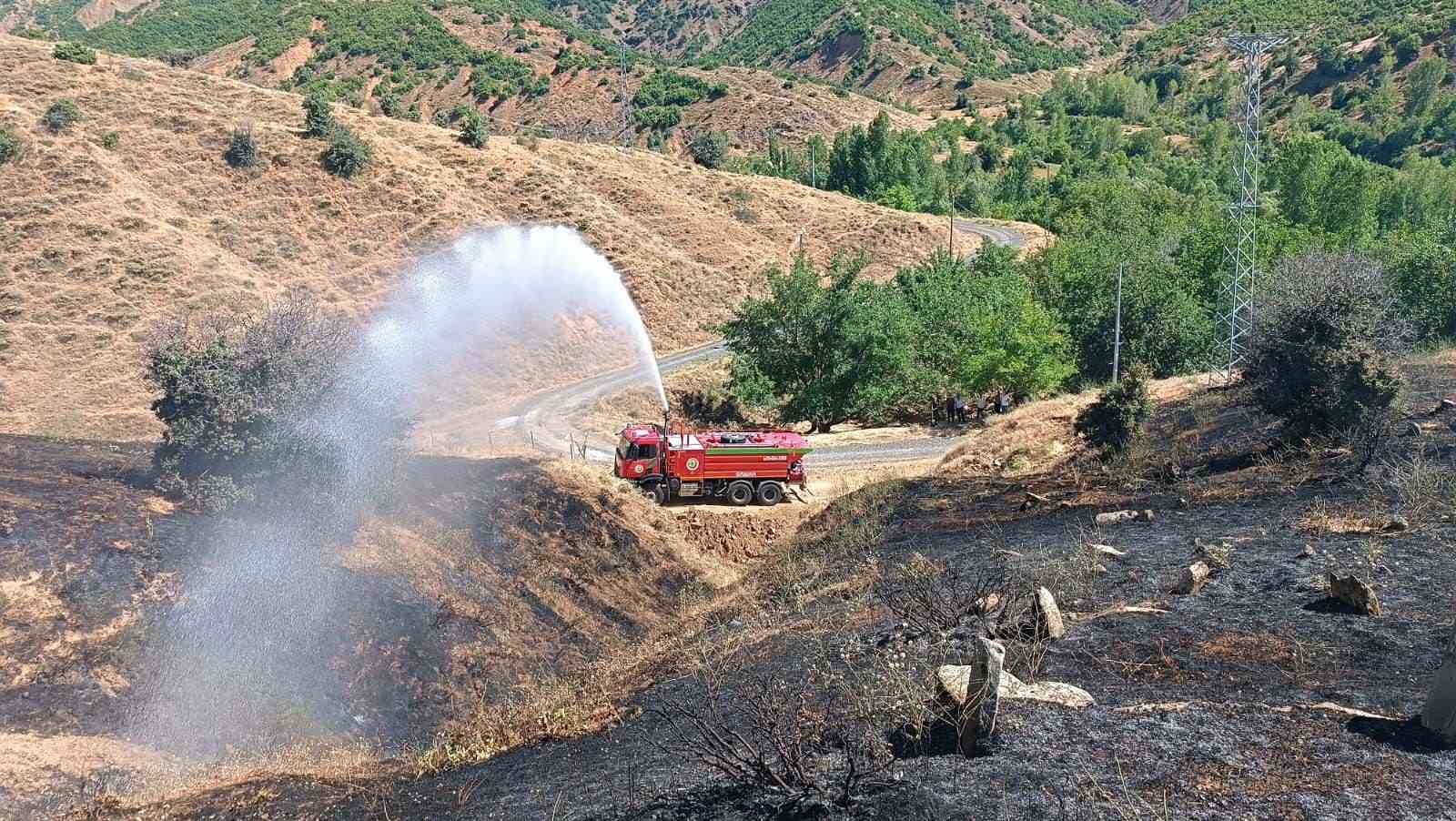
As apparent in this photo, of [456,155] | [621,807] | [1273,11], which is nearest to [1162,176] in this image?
[456,155]

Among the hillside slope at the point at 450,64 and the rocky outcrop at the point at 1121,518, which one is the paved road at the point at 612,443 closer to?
the rocky outcrop at the point at 1121,518

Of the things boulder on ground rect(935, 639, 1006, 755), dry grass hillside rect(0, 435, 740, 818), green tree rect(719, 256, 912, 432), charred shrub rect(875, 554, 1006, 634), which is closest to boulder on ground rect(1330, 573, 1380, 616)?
charred shrub rect(875, 554, 1006, 634)

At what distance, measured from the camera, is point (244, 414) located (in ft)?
75.5

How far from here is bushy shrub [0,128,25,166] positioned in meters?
49.4

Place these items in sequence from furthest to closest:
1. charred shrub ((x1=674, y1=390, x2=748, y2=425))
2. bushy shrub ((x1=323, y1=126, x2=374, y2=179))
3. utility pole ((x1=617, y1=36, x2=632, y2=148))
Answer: utility pole ((x1=617, y1=36, x2=632, y2=148)), bushy shrub ((x1=323, y1=126, x2=374, y2=179)), charred shrub ((x1=674, y1=390, x2=748, y2=425))

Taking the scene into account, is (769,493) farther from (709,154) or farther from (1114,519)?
(709,154)

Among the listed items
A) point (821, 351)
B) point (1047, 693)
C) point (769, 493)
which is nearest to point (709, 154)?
point (821, 351)

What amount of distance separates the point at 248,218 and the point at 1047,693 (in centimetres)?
5361

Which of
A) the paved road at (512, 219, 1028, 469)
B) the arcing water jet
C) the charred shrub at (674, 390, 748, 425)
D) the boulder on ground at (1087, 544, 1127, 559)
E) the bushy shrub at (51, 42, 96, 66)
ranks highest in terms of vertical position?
the bushy shrub at (51, 42, 96, 66)

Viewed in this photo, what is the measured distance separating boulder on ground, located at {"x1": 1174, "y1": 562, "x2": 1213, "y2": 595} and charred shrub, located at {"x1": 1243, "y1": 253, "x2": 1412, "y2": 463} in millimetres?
9635

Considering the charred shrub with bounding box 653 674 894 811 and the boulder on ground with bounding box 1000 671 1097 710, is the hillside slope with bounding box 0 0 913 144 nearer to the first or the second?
the charred shrub with bounding box 653 674 894 811

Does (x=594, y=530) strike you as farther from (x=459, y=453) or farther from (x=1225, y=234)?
(x=1225, y=234)

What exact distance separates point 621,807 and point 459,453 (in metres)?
23.9

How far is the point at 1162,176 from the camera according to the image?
11106 cm
